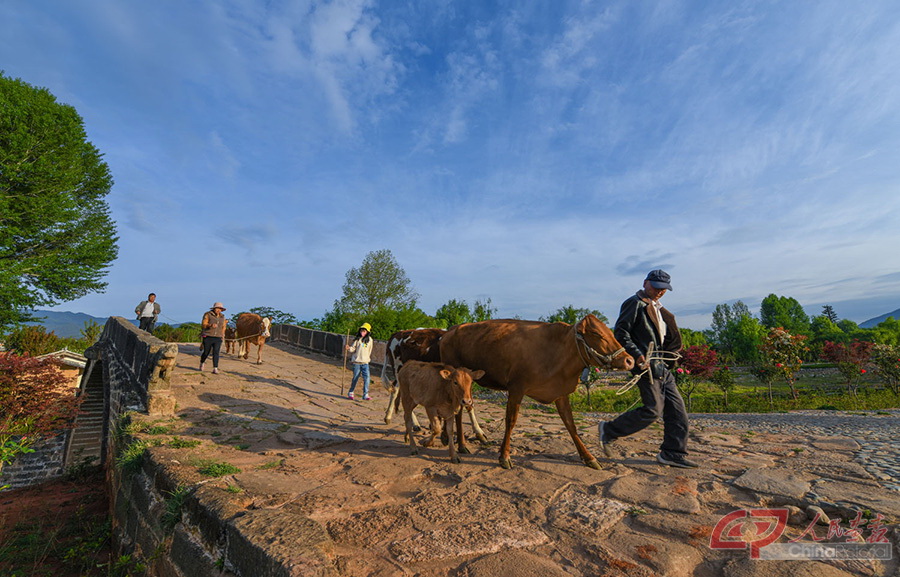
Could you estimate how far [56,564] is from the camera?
23.3ft

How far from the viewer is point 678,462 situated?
4531 mm

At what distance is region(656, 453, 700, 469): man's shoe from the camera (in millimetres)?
4488

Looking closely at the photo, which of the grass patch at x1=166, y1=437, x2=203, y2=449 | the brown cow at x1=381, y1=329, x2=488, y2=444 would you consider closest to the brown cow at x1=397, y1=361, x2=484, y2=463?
the brown cow at x1=381, y1=329, x2=488, y2=444

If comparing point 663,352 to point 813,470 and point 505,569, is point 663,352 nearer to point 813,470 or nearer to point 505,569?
point 813,470

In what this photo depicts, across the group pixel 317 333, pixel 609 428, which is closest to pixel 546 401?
pixel 609 428

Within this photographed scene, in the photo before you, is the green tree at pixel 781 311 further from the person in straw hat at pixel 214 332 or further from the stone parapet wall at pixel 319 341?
the person in straw hat at pixel 214 332

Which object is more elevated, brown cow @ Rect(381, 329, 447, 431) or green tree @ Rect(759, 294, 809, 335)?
green tree @ Rect(759, 294, 809, 335)

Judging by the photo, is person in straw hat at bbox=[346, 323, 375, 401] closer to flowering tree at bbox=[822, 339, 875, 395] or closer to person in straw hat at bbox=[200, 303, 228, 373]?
person in straw hat at bbox=[200, 303, 228, 373]

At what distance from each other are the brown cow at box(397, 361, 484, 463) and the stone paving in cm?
43

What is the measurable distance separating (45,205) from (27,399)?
12902mm

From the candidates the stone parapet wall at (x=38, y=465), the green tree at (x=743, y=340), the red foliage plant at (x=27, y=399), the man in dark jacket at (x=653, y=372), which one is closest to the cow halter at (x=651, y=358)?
the man in dark jacket at (x=653, y=372)

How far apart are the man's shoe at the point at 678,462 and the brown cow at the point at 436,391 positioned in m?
2.29

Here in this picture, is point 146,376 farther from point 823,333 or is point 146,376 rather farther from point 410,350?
point 823,333

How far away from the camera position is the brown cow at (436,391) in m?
4.97
